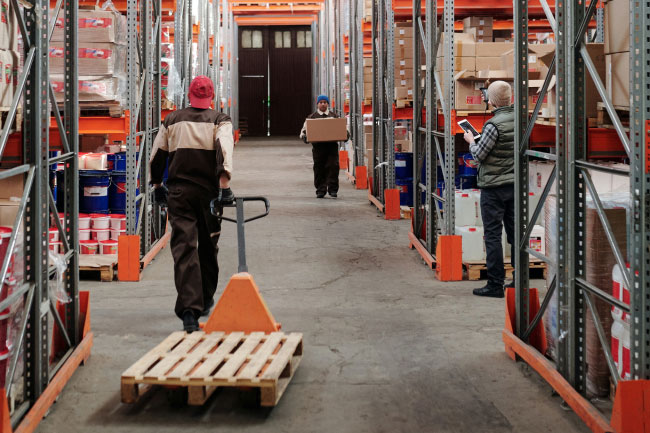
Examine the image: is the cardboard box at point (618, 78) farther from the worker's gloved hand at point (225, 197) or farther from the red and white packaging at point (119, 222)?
the red and white packaging at point (119, 222)

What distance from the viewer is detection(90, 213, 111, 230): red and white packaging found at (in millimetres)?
8930

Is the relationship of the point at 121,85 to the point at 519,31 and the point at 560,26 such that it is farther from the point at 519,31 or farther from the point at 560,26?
the point at 560,26

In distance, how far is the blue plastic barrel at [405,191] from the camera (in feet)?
43.6

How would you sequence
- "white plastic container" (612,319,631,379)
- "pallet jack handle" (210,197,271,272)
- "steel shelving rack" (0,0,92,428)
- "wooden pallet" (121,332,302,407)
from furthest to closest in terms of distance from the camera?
"pallet jack handle" (210,197,271,272)
"wooden pallet" (121,332,302,407)
"white plastic container" (612,319,631,379)
"steel shelving rack" (0,0,92,428)

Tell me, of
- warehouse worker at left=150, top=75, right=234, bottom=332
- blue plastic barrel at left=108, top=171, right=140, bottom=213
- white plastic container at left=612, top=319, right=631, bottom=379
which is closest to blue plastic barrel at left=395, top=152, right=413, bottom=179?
blue plastic barrel at left=108, top=171, right=140, bottom=213

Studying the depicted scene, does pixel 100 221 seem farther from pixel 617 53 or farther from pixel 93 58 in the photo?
pixel 617 53

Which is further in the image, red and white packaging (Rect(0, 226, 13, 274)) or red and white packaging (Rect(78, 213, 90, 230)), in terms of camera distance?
red and white packaging (Rect(78, 213, 90, 230))

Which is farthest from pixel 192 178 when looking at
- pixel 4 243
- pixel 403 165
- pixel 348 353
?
pixel 403 165

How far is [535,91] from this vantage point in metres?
9.09

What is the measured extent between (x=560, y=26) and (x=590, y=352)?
183 cm

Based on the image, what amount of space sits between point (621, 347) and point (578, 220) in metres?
0.71

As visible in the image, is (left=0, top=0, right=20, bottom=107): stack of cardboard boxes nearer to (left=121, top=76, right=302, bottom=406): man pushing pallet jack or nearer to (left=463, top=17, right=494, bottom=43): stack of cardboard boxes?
(left=121, top=76, right=302, bottom=406): man pushing pallet jack

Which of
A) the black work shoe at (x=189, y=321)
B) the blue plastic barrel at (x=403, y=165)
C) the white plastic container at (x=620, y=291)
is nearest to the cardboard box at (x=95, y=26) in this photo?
the black work shoe at (x=189, y=321)

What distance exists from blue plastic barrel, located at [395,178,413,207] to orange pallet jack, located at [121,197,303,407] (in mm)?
7436
